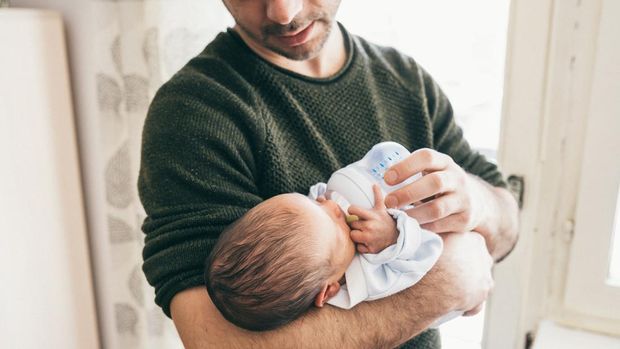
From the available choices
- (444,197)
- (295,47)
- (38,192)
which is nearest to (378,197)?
(444,197)

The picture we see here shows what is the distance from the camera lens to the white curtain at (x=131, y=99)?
Answer: 144 cm

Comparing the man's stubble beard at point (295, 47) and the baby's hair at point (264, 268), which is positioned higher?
the man's stubble beard at point (295, 47)

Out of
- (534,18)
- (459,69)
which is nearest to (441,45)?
(459,69)

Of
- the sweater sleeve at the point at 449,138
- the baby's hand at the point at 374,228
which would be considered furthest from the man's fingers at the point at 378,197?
the sweater sleeve at the point at 449,138

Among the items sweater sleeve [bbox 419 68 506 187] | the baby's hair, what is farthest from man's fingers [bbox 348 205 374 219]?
sweater sleeve [bbox 419 68 506 187]

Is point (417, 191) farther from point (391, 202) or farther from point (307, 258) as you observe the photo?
point (307, 258)

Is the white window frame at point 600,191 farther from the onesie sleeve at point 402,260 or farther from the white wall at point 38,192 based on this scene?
the white wall at point 38,192

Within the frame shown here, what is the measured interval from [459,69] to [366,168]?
2.19 ft

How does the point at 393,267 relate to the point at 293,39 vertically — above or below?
below

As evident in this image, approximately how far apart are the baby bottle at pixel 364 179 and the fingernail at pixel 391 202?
0.03 metres

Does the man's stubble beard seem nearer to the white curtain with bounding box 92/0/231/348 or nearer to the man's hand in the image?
the man's hand

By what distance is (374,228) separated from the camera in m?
0.86

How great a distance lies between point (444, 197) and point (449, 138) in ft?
1.13

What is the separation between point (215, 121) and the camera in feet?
2.89
